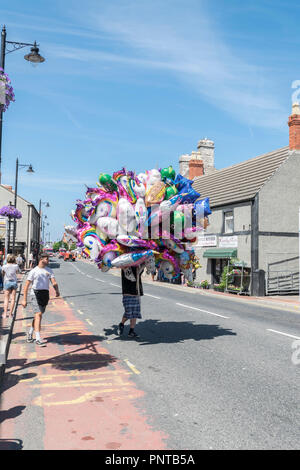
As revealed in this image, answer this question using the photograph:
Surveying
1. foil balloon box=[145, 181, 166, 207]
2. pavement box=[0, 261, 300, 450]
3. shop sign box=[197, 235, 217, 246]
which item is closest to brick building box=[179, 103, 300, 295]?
shop sign box=[197, 235, 217, 246]

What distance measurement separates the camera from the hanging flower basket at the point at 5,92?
692cm

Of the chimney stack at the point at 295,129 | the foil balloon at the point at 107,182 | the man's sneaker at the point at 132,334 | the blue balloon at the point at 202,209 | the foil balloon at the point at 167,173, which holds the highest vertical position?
the chimney stack at the point at 295,129

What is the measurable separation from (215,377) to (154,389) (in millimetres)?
1091

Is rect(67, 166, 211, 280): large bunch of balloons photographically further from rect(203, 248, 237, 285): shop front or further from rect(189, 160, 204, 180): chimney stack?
rect(189, 160, 204, 180): chimney stack

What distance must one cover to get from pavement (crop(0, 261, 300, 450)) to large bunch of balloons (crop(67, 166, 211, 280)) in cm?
174

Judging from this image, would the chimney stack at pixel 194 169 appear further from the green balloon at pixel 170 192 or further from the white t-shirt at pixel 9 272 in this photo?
the green balloon at pixel 170 192

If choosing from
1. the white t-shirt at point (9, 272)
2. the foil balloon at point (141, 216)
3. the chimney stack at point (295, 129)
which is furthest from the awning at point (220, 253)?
the foil balloon at point (141, 216)

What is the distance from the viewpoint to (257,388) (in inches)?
230

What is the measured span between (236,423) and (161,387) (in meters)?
1.52

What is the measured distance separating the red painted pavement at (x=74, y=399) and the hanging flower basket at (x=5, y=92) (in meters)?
4.40

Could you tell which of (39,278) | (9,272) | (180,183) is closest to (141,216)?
(180,183)

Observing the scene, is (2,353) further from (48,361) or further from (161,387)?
(161,387)

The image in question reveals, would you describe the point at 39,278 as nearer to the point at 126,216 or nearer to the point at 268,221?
the point at 126,216

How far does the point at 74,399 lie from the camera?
5391mm
